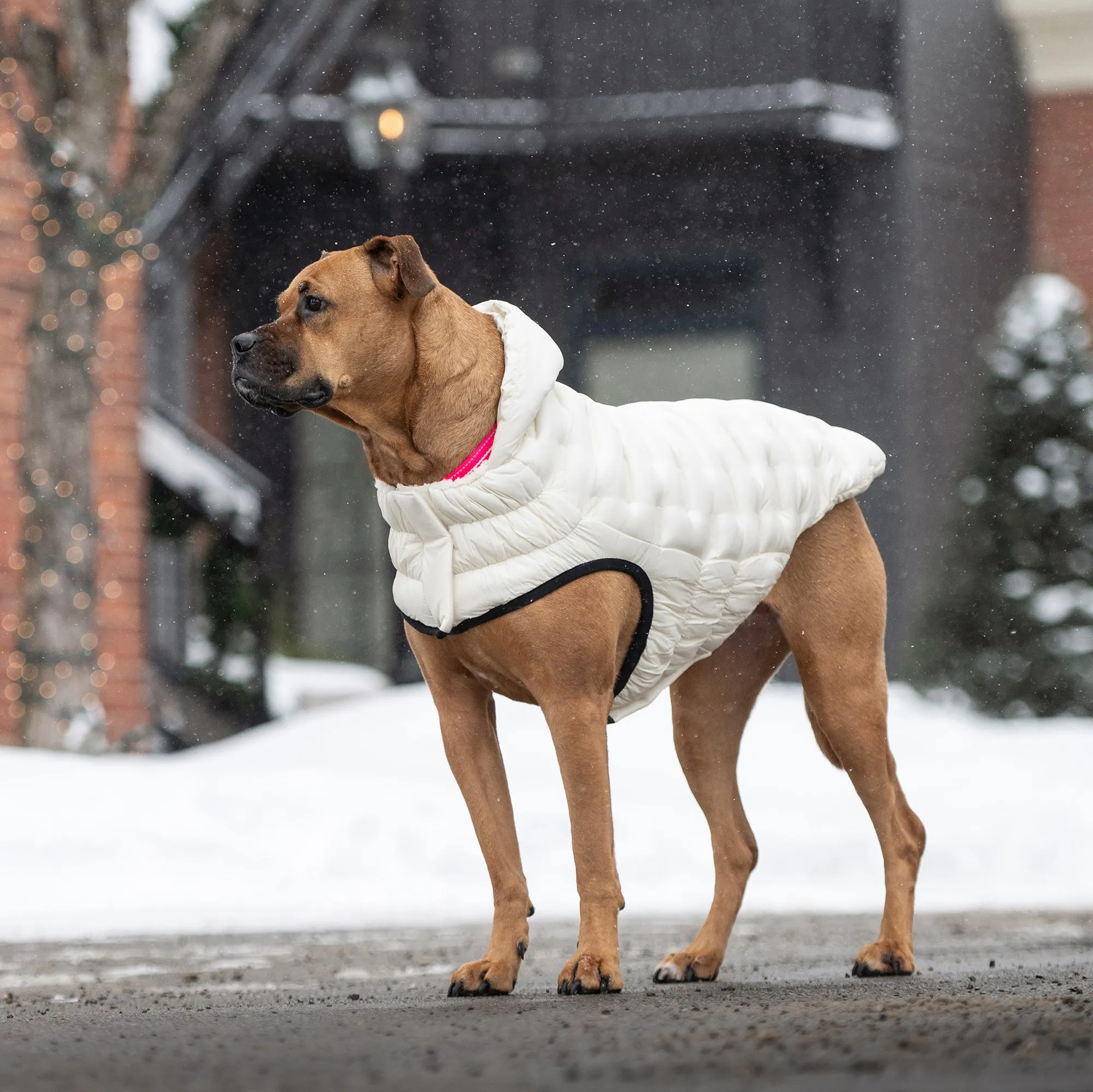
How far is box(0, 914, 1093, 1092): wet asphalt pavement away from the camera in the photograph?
2758 mm

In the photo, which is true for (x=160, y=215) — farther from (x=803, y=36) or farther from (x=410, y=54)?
(x=803, y=36)

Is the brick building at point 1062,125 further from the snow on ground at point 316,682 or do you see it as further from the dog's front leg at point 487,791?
the dog's front leg at point 487,791

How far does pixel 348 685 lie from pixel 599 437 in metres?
13.1

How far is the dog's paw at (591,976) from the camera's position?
4.04m

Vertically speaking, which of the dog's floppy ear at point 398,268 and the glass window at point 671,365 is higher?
the glass window at point 671,365

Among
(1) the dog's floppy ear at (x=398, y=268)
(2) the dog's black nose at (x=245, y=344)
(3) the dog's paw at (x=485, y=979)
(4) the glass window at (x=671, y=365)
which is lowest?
(3) the dog's paw at (x=485, y=979)

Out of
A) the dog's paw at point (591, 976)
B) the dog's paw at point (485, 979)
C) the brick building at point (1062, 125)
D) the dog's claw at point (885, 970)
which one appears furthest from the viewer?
the brick building at point (1062, 125)

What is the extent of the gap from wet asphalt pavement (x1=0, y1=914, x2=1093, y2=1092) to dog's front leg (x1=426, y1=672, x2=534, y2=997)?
0.62 feet

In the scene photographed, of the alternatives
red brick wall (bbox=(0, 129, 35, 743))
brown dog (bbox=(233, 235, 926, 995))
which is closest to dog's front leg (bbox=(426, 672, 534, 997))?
brown dog (bbox=(233, 235, 926, 995))

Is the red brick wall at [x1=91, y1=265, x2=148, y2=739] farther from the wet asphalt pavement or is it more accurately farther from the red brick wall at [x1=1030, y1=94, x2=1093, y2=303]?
the red brick wall at [x1=1030, y1=94, x2=1093, y2=303]

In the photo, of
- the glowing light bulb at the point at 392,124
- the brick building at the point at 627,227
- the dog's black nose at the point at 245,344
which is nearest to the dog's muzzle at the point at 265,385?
the dog's black nose at the point at 245,344

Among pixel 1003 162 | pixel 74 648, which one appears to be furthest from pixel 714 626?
pixel 1003 162

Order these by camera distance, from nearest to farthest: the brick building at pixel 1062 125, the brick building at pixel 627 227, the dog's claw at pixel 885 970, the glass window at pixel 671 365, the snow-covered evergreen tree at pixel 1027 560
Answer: the dog's claw at pixel 885 970 → the snow-covered evergreen tree at pixel 1027 560 → the brick building at pixel 627 227 → the glass window at pixel 671 365 → the brick building at pixel 1062 125

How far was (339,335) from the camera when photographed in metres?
4.18
